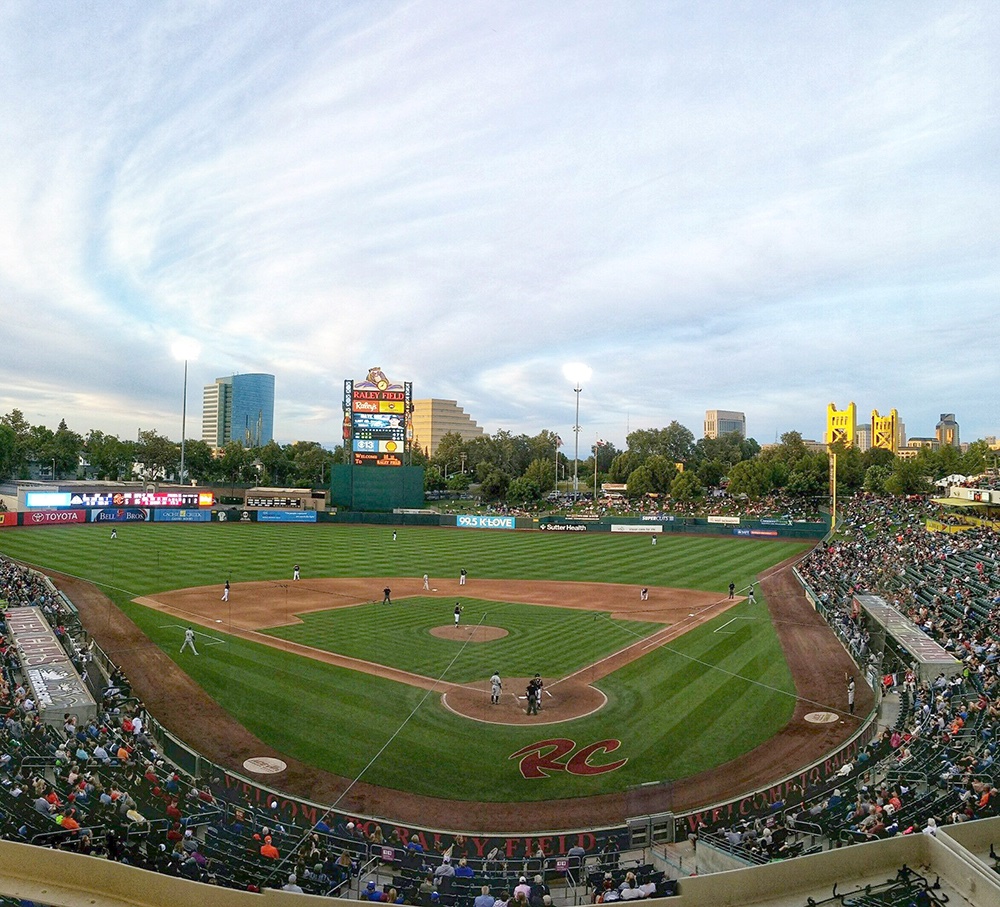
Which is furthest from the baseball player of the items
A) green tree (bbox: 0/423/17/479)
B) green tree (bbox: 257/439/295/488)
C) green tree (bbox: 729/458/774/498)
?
green tree (bbox: 257/439/295/488)

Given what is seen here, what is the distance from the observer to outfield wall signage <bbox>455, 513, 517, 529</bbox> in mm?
85812

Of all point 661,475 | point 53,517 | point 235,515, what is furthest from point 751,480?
point 53,517

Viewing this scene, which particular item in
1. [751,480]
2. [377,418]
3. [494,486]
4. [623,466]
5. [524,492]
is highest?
[377,418]

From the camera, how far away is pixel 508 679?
27.0 metres

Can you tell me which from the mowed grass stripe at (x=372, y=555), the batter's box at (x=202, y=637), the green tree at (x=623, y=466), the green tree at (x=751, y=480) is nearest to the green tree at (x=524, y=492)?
the green tree at (x=751, y=480)

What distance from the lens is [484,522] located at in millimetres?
86438

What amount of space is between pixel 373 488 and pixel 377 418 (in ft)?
26.9

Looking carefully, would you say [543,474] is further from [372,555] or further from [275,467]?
[372,555]

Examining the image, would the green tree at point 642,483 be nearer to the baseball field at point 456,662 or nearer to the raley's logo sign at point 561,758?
the baseball field at point 456,662

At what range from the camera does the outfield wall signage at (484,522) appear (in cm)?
8581

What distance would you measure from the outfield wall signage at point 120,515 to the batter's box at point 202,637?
53028 millimetres

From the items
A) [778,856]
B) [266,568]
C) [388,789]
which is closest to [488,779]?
[388,789]

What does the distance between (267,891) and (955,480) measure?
230 ft

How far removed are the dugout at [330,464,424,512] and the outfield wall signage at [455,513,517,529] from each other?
6.22m
